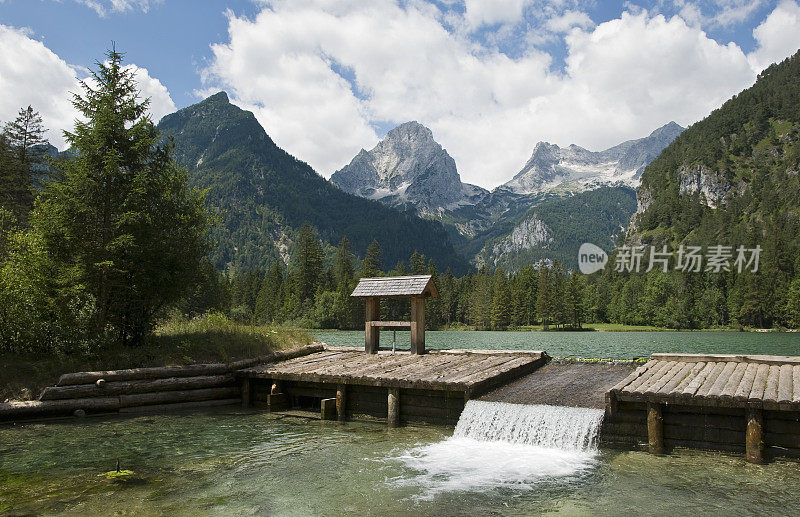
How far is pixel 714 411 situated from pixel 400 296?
11.9 meters

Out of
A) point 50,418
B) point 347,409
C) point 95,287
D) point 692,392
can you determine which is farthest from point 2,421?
point 692,392

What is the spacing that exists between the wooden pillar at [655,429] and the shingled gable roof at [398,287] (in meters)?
9.73

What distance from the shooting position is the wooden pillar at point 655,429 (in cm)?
1199

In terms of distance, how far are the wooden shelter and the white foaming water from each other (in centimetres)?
682

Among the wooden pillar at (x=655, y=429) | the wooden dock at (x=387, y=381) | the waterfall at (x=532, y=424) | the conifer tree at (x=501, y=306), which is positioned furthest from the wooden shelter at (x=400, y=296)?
the conifer tree at (x=501, y=306)

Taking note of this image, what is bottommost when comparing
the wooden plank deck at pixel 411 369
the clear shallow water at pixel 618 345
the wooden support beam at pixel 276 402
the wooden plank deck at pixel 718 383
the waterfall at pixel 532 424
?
the clear shallow water at pixel 618 345

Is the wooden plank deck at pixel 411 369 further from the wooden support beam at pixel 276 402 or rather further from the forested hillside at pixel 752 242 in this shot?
the forested hillside at pixel 752 242

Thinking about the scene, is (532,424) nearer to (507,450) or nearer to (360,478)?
(507,450)

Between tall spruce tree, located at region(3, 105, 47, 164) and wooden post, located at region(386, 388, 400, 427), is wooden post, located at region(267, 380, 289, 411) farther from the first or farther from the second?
tall spruce tree, located at region(3, 105, 47, 164)

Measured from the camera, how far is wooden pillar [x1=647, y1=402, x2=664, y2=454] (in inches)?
472

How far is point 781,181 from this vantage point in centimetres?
17525

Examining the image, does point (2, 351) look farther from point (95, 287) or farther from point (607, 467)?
point (607, 467)

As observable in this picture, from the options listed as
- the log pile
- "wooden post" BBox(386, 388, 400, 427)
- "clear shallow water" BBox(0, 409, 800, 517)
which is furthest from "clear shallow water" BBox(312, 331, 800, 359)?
"clear shallow water" BBox(0, 409, 800, 517)
